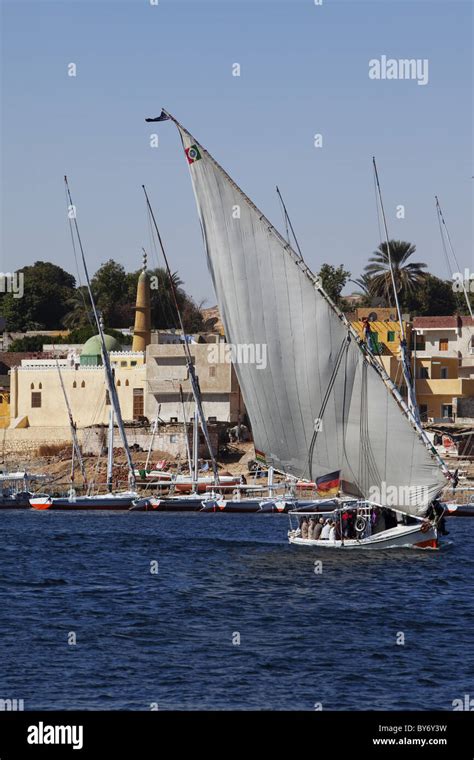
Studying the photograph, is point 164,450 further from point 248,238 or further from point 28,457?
point 248,238

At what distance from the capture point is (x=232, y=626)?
1405 inches

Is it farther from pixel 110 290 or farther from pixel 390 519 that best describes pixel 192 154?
pixel 110 290

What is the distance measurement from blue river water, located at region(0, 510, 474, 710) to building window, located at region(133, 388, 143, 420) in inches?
1709

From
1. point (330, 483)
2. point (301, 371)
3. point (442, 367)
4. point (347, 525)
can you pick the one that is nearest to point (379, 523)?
point (347, 525)

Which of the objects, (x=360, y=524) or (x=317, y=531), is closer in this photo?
(x=360, y=524)

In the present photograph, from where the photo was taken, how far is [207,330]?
14938cm

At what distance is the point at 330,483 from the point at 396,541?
365 centimetres

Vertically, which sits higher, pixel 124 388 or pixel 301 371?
pixel 301 371

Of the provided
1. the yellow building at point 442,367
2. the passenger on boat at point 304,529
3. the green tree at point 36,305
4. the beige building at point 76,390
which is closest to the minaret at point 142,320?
the beige building at point 76,390

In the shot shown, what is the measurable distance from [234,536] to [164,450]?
34.7m

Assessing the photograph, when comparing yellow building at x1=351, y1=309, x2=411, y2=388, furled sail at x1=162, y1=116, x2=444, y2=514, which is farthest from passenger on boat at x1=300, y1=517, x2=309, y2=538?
yellow building at x1=351, y1=309, x2=411, y2=388

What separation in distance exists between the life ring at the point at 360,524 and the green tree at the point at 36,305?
101056mm
